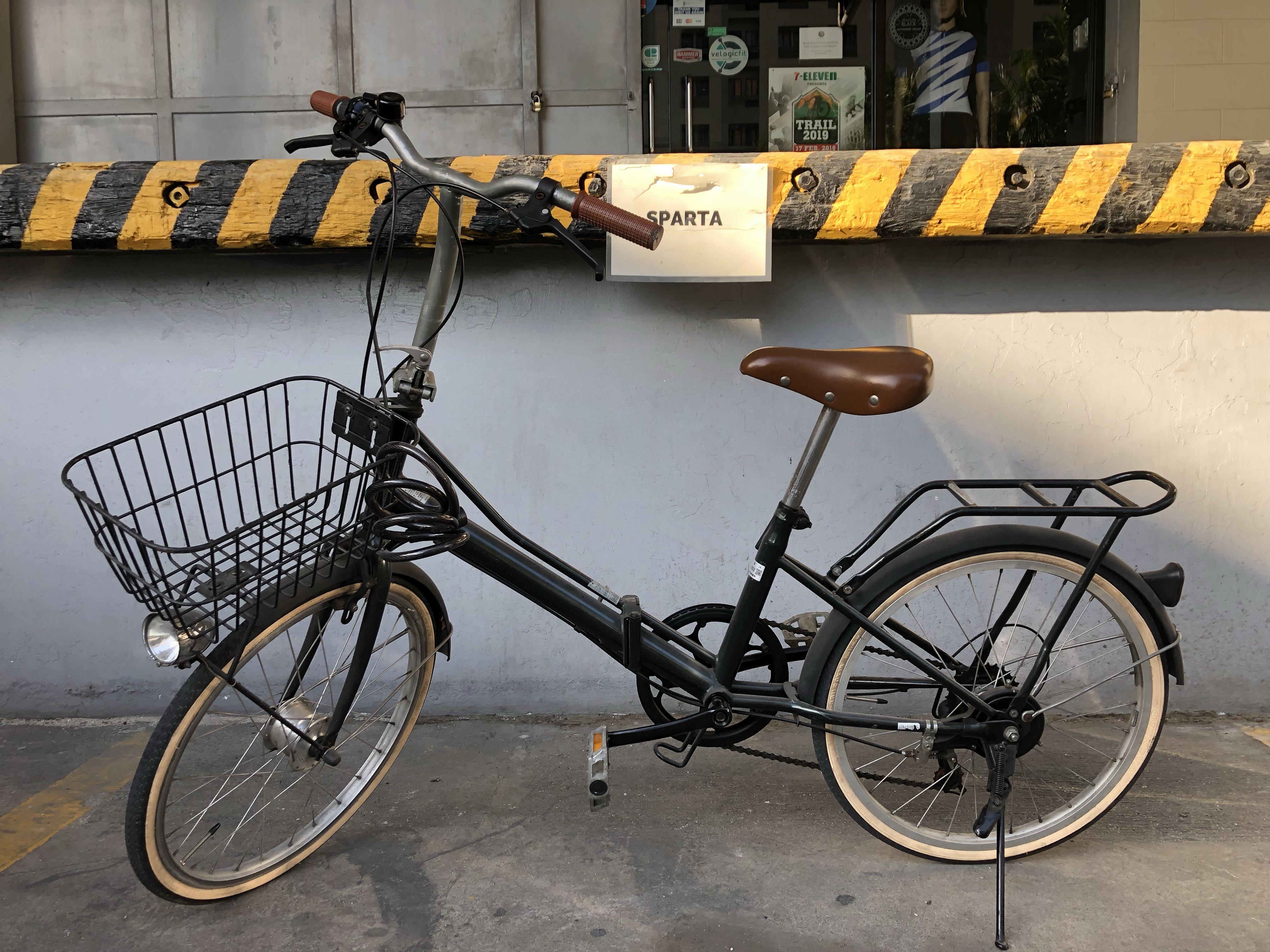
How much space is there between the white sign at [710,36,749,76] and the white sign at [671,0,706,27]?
14 centimetres

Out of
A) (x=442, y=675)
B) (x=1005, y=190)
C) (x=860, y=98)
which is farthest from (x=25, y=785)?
(x=860, y=98)

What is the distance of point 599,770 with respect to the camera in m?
2.02

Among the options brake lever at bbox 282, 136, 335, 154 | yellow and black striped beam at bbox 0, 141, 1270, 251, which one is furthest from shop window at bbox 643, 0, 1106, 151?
brake lever at bbox 282, 136, 335, 154

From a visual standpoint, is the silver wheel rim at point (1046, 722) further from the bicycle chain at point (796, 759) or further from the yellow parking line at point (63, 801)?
the yellow parking line at point (63, 801)

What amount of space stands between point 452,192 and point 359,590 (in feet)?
2.67

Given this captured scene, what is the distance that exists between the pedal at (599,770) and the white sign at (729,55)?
14.4ft

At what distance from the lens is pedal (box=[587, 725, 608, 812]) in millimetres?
1992

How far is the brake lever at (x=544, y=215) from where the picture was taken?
1.70 m

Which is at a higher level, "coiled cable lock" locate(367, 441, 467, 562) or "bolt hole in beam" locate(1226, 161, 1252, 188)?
"bolt hole in beam" locate(1226, 161, 1252, 188)

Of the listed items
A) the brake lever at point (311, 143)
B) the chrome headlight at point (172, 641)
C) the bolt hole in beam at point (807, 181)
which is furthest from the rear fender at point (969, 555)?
the brake lever at point (311, 143)

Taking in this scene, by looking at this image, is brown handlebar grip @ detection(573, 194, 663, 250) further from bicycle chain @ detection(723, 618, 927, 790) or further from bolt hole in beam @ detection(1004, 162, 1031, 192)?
bolt hole in beam @ detection(1004, 162, 1031, 192)

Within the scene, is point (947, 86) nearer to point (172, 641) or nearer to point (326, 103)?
point (326, 103)

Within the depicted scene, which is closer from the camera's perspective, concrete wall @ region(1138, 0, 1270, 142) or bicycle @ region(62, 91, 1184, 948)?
bicycle @ region(62, 91, 1184, 948)

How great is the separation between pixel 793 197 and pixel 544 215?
94 cm
